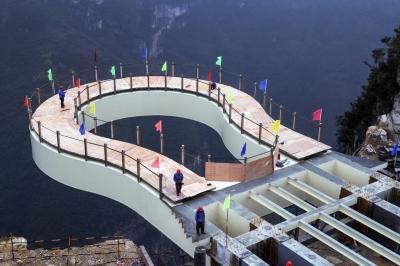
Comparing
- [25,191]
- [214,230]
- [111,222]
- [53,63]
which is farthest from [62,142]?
[53,63]

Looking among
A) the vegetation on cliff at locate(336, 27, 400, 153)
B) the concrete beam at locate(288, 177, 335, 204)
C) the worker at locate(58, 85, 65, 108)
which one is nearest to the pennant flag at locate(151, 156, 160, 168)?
the concrete beam at locate(288, 177, 335, 204)

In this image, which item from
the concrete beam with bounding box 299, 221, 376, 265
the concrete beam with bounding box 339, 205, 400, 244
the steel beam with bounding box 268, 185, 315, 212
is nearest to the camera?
the concrete beam with bounding box 299, 221, 376, 265

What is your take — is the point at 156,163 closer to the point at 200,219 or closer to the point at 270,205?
the point at 200,219

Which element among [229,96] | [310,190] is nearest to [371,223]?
[310,190]

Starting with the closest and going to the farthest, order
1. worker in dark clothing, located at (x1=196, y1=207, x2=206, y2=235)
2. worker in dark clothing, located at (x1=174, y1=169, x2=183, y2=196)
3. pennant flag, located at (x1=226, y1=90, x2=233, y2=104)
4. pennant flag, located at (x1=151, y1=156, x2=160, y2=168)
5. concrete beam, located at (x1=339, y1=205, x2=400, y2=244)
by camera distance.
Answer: worker in dark clothing, located at (x1=196, y1=207, x2=206, y2=235)
concrete beam, located at (x1=339, y1=205, x2=400, y2=244)
worker in dark clothing, located at (x1=174, y1=169, x2=183, y2=196)
pennant flag, located at (x1=151, y1=156, x2=160, y2=168)
pennant flag, located at (x1=226, y1=90, x2=233, y2=104)

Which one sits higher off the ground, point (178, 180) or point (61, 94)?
point (61, 94)

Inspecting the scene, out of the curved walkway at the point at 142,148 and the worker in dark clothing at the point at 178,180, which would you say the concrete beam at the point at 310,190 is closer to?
the curved walkway at the point at 142,148

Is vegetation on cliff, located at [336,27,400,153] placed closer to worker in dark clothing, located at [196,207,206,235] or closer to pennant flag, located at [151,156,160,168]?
pennant flag, located at [151,156,160,168]
